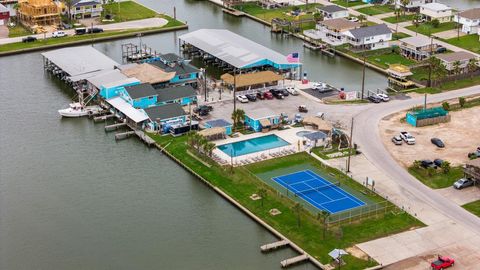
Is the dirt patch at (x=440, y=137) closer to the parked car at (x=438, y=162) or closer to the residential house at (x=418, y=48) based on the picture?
the parked car at (x=438, y=162)

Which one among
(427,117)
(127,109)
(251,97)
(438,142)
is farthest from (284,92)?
(438,142)

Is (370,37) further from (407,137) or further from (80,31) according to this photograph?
(80,31)

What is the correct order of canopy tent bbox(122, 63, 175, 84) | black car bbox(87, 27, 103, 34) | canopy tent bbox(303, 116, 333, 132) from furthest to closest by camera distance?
1. black car bbox(87, 27, 103, 34)
2. canopy tent bbox(122, 63, 175, 84)
3. canopy tent bbox(303, 116, 333, 132)

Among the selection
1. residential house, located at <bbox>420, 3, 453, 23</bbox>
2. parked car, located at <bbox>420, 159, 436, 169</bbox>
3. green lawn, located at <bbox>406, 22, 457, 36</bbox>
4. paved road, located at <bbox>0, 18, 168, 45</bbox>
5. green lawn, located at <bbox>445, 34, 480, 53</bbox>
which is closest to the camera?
parked car, located at <bbox>420, 159, 436, 169</bbox>

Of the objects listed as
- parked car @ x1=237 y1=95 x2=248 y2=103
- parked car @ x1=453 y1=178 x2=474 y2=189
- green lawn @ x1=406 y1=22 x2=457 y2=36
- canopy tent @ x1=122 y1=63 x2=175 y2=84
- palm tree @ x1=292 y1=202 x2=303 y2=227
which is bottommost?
palm tree @ x1=292 y1=202 x2=303 y2=227

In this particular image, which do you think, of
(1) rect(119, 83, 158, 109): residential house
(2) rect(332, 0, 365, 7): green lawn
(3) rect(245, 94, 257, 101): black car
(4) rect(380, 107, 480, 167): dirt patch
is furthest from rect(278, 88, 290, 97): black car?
(2) rect(332, 0, 365, 7): green lawn

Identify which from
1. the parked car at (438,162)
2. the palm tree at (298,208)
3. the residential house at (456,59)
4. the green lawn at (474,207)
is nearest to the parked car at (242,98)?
the parked car at (438,162)

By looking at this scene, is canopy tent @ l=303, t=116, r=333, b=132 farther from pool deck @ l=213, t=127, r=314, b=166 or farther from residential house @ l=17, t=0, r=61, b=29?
residential house @ l=17, t=0, r=61, b=29

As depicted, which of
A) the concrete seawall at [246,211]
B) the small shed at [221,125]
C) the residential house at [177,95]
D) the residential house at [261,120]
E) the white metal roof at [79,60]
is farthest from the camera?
the white metal roof at [79,60]
